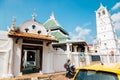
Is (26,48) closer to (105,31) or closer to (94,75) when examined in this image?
(94,75)

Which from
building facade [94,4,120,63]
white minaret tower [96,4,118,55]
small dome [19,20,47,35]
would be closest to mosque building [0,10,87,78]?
small dome [19,20,47,35]

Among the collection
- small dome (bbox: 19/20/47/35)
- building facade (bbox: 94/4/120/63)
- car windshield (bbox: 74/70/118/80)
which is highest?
building facade (bbox: 94/4/120/63)

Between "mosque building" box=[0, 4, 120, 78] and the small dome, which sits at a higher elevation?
the small dome

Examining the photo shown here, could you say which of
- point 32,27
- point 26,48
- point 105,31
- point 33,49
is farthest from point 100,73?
point 105,31

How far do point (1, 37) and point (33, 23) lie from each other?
3439 millimetres

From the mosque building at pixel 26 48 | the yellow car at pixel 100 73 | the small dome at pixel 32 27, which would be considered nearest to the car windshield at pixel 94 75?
the yellow car at pixel 100 73

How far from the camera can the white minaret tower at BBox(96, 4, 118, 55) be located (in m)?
47.5

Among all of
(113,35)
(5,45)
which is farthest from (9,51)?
(113,35)

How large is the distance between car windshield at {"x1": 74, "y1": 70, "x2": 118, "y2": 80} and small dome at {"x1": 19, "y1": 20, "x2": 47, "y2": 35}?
10246 millimetres

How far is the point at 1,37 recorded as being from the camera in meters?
11.3

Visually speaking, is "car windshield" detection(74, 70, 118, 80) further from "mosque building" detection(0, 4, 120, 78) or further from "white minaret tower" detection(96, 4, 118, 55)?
"white minaret tower" detection(96, 4, 118, 55)

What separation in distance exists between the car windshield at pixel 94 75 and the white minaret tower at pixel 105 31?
44.8 metres

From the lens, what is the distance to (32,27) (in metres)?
13.3

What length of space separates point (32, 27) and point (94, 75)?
11.2 m
